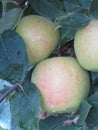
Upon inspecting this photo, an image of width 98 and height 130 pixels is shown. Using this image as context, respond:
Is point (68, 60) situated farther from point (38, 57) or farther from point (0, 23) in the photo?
point (0, 23)

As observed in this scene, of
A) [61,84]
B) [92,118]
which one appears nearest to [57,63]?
[61,84]

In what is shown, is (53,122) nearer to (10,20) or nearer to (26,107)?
(26,107)

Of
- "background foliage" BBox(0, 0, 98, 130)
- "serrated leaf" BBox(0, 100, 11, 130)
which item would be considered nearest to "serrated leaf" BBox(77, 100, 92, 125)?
"background foliage" BBox(0, 0, 98, 130)

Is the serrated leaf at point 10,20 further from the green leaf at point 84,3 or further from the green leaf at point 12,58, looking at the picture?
the green leaf at point 84,3

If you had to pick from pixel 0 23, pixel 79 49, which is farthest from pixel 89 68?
pixel 0 23

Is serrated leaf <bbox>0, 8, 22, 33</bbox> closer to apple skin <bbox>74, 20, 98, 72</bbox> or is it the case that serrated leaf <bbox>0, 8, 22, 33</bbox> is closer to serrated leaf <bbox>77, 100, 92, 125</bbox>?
apple skin <bbox>74, 20, 98, 72</bbox>

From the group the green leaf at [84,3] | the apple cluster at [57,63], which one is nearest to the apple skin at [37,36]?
the apple cluster at [57,63]
